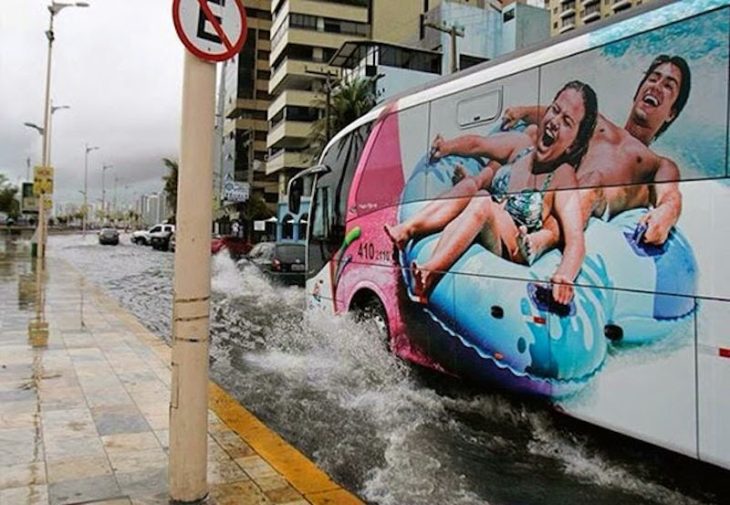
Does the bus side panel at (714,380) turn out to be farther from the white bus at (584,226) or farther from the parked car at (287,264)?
the parked car at (287,264)

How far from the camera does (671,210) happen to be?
4105mm

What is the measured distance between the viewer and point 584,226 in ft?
15.5

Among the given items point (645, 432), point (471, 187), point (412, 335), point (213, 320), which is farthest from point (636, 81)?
point (213, 320)

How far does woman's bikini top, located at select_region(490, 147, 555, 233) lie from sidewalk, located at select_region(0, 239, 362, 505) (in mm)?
2471

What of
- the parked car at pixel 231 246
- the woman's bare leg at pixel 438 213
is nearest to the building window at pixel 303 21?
the parked car at pixel 231 246

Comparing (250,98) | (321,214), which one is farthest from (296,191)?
(250,98)

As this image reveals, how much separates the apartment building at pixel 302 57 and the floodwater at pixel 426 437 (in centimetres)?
4427

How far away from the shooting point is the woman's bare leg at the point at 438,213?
5918 millimetres

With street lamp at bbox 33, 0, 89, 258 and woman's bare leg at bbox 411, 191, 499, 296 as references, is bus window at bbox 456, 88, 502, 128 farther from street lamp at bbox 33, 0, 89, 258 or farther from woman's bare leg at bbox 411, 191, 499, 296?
street lamp at bbox 33, 0, 89, 258

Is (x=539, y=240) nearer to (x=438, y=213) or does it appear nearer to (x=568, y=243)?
(x=568, y=243)

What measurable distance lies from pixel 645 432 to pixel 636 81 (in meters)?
2.27

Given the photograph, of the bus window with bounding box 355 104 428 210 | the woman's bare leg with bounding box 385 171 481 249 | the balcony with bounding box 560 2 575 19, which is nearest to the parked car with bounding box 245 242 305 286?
the bus window with bounding box 355 104 428 210

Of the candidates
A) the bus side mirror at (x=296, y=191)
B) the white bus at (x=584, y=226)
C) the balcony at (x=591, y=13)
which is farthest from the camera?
the balcony at (x=591, y=13)

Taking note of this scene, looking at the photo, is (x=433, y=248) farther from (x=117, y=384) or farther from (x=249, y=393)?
(x=117, y=384)
